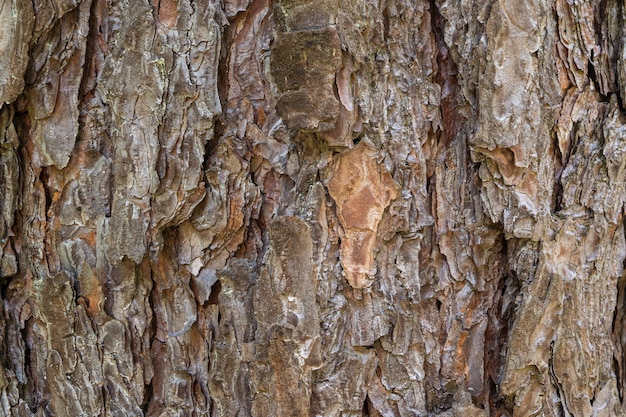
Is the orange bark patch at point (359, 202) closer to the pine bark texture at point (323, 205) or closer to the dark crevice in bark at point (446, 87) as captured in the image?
the pine bark texture at point (323, 205)

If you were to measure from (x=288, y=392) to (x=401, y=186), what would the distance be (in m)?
0.36

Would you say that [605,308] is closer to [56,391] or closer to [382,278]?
[382,278]

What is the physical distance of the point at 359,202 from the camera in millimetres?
963

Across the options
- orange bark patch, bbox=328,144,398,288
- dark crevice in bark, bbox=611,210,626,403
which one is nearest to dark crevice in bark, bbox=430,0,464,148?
orange bark patch, bbox=328,144,398,288

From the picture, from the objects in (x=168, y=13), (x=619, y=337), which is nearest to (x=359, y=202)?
(x=168, y=13)

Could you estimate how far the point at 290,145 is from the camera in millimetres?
990

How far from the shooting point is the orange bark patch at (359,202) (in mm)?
960

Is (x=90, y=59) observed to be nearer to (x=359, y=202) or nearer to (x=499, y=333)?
(x=359, y=202)

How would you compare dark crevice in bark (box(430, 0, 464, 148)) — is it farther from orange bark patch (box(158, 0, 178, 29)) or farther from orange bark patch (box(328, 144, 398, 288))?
orange bark patch (box(158, 0, 178, 29))

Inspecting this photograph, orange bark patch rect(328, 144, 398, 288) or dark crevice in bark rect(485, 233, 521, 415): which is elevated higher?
orange bark patch rect(328, 144, 398, 288)

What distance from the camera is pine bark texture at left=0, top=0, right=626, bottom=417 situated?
960 millimetres

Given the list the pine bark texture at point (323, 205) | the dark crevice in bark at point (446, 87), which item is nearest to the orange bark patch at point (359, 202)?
the pine bark texture at point (323, 205)

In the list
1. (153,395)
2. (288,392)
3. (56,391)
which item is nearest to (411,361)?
(288,392)

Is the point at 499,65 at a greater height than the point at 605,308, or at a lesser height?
greater
